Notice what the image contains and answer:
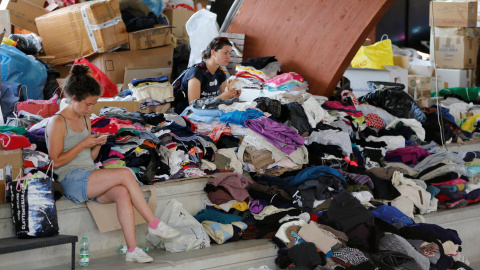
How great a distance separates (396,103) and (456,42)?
2.71m

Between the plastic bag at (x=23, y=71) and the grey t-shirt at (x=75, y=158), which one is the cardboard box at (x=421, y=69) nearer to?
the plastic bag at (x=23, y=71)

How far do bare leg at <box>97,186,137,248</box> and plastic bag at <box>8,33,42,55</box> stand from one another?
3709mm

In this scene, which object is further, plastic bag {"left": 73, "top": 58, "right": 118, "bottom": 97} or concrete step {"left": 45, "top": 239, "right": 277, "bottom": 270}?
plastic bag {"left": 73, "top": 58, "right": 118, "bottom": 97}

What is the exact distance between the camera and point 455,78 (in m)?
9.86

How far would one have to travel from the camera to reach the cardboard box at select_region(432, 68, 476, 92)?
984 centimetres

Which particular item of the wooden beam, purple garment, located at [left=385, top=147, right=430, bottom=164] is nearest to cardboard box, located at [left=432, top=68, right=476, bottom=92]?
the wooden beam

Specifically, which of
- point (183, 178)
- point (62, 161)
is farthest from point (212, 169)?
point (62, 161)

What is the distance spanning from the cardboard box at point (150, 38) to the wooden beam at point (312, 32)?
869 millimetres

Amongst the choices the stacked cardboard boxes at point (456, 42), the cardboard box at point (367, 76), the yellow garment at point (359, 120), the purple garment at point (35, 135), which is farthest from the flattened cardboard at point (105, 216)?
the stacked cardboard boxes at point (456, 42)

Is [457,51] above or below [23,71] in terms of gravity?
below

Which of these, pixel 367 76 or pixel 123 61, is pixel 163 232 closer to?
pixel 123 61

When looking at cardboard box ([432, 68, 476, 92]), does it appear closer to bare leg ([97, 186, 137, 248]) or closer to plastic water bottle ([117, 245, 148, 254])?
plastic water bottle ([117, 245, 148, 254])

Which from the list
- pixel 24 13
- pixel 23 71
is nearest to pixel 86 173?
pixel 23 71

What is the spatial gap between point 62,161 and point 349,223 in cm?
209
